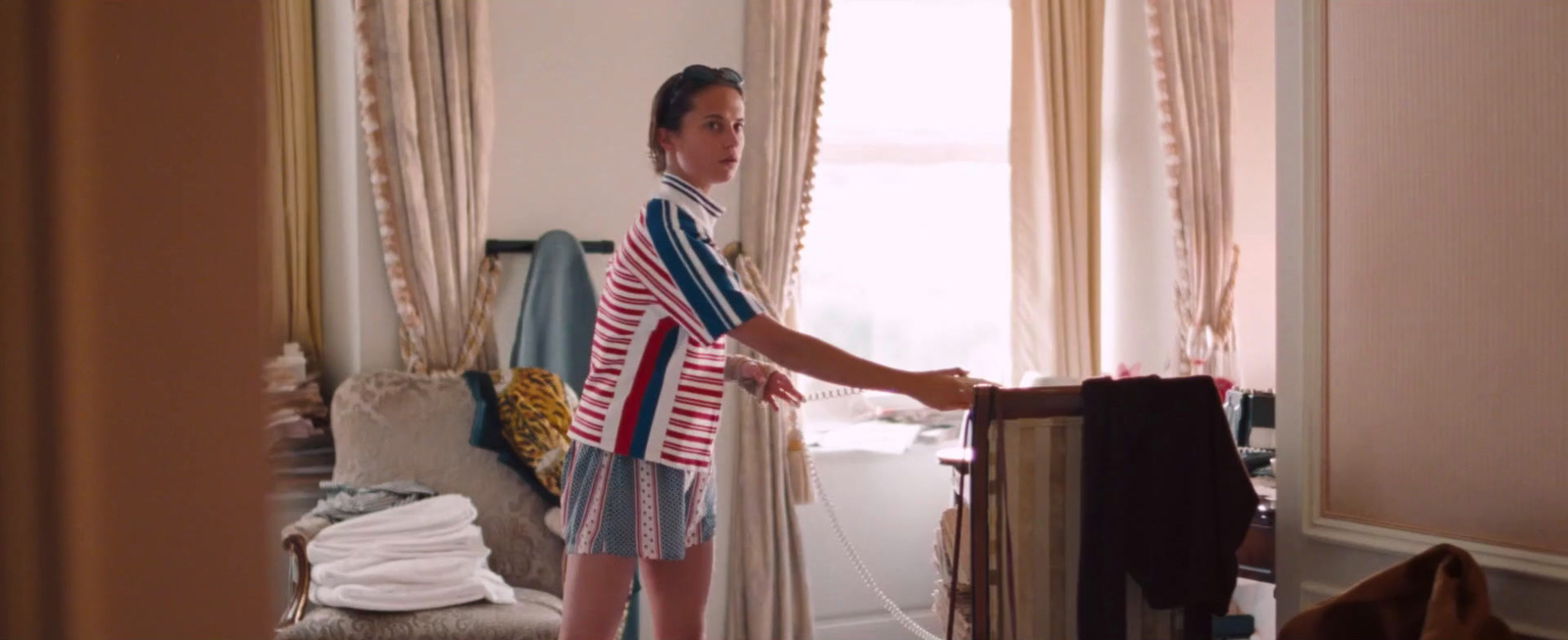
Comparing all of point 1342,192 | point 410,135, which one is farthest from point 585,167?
point 1342,192

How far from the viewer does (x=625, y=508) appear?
2061 mm

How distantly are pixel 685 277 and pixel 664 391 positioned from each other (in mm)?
180

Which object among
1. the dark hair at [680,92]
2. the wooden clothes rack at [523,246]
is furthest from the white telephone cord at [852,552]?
the dark hair at [680,92]

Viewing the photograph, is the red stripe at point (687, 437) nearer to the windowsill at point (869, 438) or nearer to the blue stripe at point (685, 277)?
the blue stripe at point (685, 277)

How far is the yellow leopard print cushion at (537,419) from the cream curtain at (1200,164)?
7.33 feet

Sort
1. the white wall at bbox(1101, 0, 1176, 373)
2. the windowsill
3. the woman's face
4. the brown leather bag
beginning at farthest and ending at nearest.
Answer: the white wall at bbox(1101, 0, 1176, 373)
the windowsill
the woman's face
the brown leather bag

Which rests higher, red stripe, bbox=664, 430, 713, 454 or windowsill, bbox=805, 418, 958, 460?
red stripe, bbox=664, 430, 713, 454

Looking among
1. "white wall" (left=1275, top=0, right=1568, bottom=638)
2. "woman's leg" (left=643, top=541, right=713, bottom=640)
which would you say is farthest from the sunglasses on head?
"white wall" (left=1275, top=0, right=1568, bottom=638)

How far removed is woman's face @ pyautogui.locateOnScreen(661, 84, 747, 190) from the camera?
2146 mm

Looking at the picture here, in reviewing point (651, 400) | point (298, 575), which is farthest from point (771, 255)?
point (651, 400)

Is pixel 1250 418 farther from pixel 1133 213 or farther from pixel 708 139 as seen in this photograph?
pixel 708 139

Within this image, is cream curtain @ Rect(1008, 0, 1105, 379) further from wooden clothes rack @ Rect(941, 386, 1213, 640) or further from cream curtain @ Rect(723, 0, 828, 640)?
wooden clothes rack @ Rect(941, 386, 1213, 640)

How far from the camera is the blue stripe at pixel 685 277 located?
201cm

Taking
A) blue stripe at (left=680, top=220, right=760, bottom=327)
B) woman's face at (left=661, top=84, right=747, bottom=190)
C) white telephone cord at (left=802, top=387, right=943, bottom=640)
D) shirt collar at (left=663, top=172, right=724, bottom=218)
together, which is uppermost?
woman's face at (left=661, top=84, right=747, bottom=190)
